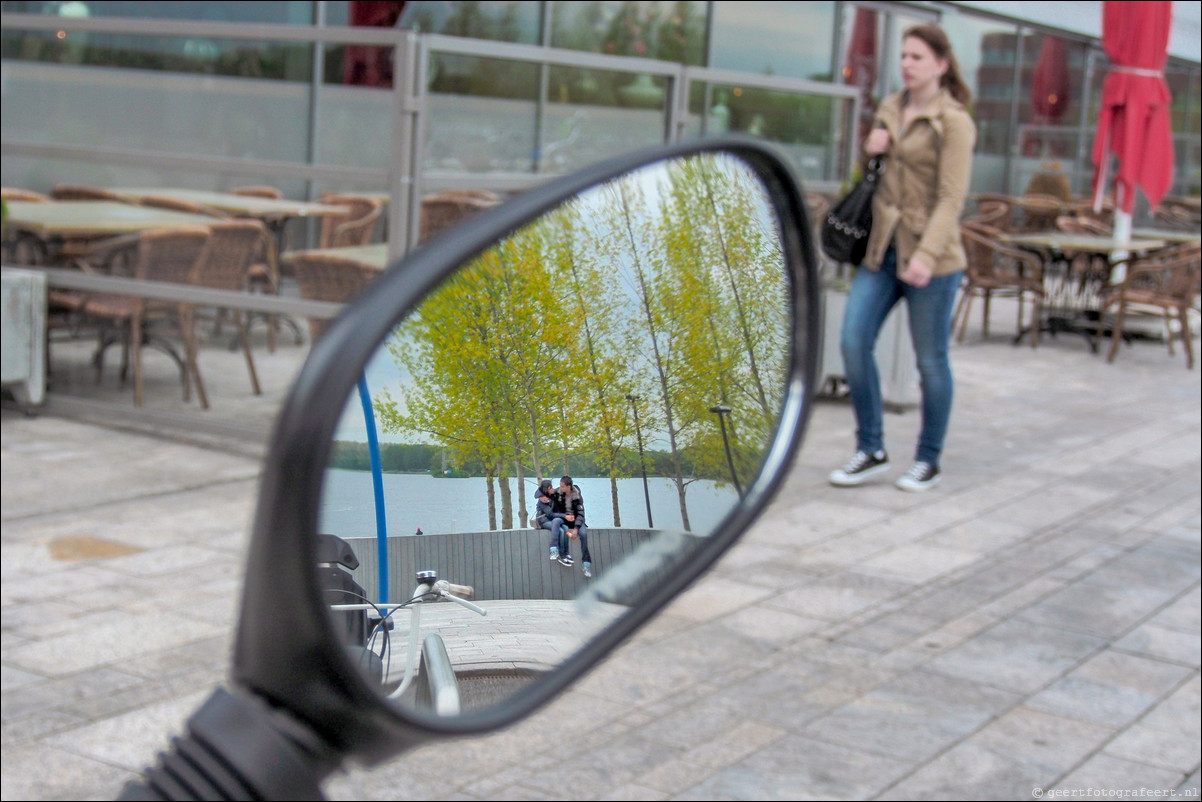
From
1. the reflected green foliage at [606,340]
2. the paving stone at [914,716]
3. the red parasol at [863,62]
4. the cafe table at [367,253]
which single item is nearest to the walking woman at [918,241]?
the cafe table at [367,253]

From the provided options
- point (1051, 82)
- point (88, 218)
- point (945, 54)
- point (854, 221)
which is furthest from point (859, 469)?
point (1051, 82)

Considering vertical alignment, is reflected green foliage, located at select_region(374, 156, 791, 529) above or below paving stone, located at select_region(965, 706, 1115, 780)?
above

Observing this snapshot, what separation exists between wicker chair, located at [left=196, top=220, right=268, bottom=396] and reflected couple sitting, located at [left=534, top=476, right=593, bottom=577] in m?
6.24

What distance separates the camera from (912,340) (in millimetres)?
6113

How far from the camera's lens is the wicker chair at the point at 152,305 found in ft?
22.1

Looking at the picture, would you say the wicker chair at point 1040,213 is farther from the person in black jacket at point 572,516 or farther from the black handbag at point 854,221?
the person in black jacket at point 572,516

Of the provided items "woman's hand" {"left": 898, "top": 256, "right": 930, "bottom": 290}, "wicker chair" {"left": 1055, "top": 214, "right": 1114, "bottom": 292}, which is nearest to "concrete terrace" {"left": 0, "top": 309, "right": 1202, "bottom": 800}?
"woman's hand" {"left": 898, "top": 256, "right": 930, "bottom": 290}

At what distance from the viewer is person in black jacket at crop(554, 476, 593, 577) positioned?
0.69 meters

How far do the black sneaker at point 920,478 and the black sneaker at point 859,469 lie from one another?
128 millimetres

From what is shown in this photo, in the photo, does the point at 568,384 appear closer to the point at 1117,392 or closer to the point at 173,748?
the point at 173,748

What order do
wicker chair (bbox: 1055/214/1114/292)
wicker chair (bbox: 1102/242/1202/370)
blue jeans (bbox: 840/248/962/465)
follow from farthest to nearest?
wicker chair (bbox: 1055/214/1114/292) → wicker chair (bbox: 1102/242/1202/370) → blue jeans (bbox: 840/248/962/465)

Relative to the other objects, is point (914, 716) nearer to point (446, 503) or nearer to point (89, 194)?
point (446, 503)

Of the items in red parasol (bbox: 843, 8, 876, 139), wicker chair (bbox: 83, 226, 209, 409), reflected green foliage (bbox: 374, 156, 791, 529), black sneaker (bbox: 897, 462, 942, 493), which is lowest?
black sneaker (bbox: 897, 462, 942, 493)

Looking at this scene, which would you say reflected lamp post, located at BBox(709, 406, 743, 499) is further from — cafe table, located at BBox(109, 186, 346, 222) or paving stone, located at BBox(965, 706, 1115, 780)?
cafe table, located at BBox(109, 186, 346, 222)
